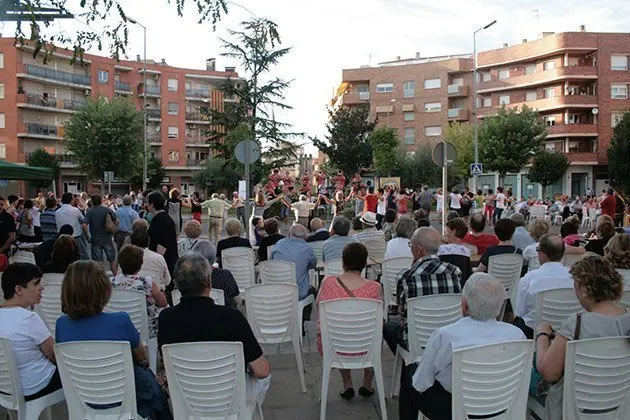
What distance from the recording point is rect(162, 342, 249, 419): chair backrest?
11.2 ft

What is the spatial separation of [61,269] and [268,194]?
15.6 meters

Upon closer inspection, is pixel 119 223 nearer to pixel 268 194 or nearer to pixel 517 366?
pixel 268 194

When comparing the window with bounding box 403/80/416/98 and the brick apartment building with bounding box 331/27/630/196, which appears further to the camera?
the window with bounding box 403/80/416/98

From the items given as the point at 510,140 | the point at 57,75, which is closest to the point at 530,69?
the point at 510,140

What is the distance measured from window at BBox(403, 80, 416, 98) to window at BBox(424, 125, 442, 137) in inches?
171

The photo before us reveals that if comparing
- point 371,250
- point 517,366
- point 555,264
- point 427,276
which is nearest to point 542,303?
point 555,264

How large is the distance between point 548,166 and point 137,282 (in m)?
51.1

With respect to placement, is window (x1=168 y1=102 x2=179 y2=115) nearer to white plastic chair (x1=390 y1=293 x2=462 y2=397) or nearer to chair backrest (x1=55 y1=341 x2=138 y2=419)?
white plastic chair (x1=390 y1=293 x2=462 y2=397)

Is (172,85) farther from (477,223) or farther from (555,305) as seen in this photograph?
(555,305)

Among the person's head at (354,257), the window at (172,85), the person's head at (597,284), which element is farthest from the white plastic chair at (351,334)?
the window at (172,85)

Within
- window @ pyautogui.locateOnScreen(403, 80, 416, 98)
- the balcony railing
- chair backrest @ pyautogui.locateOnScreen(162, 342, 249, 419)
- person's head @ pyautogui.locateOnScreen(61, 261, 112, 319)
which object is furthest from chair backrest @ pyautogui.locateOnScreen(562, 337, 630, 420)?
window @ pyautogui.locateOnScreen(403, 80, 416, 98)

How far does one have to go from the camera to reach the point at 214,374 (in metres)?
3.45

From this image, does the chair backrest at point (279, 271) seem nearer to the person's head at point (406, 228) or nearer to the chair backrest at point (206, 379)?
the person's head at point (406, 228)

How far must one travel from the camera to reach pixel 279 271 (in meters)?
7.02
